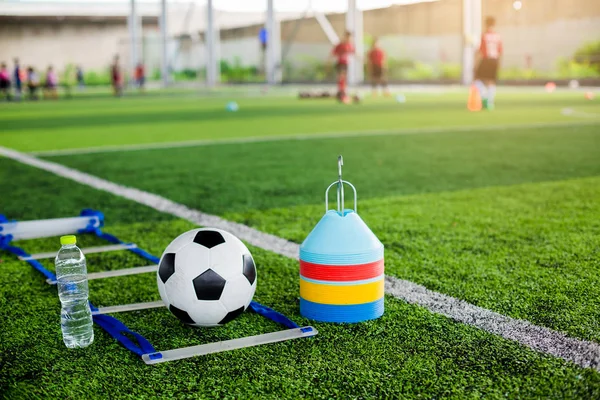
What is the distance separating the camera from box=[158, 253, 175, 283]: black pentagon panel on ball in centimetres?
278

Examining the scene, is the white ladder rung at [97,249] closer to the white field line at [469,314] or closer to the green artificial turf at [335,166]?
the white field line at [469,314]

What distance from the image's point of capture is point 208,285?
270 centimetres

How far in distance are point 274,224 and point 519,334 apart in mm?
2307

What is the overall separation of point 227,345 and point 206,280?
0.96 ft

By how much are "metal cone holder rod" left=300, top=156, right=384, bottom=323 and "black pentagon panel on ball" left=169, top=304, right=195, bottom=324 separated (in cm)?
48

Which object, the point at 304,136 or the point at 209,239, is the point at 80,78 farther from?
the point at 209,239

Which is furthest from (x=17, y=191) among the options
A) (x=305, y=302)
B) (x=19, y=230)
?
(x=305, y=302)

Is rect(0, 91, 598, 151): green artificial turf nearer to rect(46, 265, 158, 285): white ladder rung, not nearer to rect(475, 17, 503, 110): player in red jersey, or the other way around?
rect(475, 17, 503, 110): player in red jersey

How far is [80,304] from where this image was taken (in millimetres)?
2779

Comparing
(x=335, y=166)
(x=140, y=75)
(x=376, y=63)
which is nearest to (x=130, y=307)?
(x=335, y=166)

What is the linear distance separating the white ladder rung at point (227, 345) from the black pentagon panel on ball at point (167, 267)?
362mm

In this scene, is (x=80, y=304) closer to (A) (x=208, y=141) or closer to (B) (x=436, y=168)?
(B) (x=436, y=168)

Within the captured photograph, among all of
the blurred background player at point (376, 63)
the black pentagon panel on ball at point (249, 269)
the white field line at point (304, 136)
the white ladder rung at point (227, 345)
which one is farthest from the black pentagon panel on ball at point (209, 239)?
the blurred background player at point (376, 63)

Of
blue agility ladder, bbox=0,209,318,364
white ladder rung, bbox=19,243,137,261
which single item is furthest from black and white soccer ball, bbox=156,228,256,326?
white ladder rung, bbox=19,243,137,261
